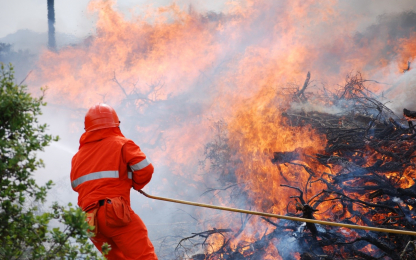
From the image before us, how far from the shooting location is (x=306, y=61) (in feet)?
25.1

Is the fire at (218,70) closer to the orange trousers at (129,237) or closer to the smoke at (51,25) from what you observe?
the smoke at (51,25)

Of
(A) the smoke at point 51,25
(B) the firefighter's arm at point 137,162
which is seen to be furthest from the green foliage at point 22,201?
(A) the smoke at point 51,25

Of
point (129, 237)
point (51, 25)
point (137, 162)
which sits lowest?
point (129, 237)

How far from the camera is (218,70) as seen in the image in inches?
314

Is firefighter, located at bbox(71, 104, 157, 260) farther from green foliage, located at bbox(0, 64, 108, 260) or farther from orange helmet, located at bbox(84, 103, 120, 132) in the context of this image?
green foliage, located at bbox(0, 64, 108, 260)

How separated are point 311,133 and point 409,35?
364 cm

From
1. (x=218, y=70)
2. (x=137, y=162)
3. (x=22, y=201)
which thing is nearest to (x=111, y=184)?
(x=137, y=162)

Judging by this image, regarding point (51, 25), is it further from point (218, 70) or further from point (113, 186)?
A: point (113, 186)

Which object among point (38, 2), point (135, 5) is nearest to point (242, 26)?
point (135, 5)

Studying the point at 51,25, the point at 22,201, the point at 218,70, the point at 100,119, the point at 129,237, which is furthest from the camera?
the point at 51,25

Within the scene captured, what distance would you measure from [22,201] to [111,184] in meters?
1.32

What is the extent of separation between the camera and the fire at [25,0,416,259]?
6965 mm

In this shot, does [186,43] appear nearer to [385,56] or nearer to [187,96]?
[187,96]

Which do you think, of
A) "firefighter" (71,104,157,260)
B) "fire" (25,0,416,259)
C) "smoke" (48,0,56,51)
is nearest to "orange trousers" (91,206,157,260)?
"firefighter" (71,104,157,260)
